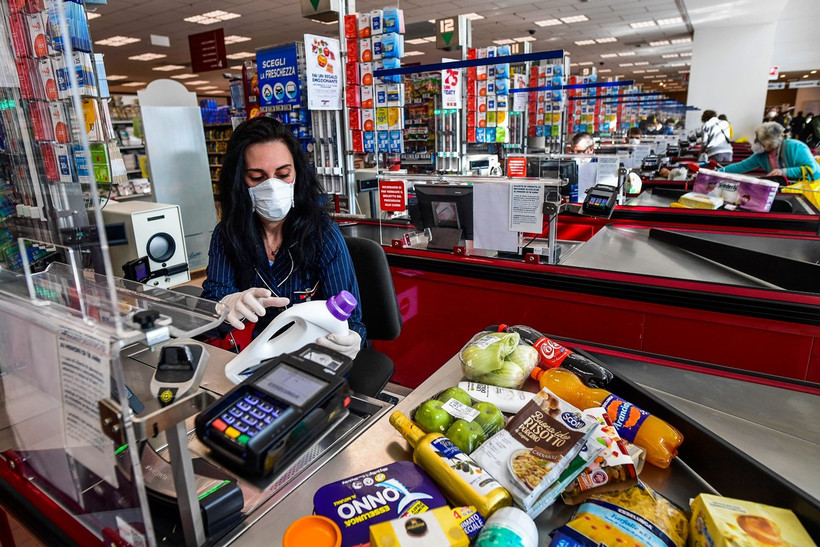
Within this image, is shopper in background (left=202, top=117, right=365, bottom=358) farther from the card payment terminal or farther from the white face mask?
the card payment terminal

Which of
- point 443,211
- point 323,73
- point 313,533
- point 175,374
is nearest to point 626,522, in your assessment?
point 313,533

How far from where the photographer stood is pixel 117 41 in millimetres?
12477

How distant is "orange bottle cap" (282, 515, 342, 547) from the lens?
80 centimetres

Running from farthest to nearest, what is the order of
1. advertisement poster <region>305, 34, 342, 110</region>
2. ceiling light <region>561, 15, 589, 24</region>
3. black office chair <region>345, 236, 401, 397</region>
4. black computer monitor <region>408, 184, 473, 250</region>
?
ceiling light <region>561, 15, 589, 24</region>, advertisement poster <region>305, 34, 342, 110</region>, black computer monitor <region>408, 184, 473, 250</region>, black office chair <region>345, 236, 401, 397</region>

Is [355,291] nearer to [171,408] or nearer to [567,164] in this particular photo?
[171,408]

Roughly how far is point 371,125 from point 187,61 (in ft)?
46.5

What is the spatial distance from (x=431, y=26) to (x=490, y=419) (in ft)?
25.8

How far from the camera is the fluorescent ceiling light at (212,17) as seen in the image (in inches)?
408


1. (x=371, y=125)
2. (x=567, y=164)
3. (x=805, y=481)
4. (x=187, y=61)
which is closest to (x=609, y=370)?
(x=805, y=481)

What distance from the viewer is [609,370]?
141 centimetres

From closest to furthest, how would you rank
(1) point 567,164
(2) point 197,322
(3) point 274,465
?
1. (3) point 274,465
2. (2) point 197,322
3. (1) point 567,164

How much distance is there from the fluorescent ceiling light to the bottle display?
11507 millimetres

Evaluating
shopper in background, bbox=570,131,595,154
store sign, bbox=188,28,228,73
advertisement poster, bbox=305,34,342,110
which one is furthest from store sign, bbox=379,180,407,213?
store sign, bbox=188,28,228,73

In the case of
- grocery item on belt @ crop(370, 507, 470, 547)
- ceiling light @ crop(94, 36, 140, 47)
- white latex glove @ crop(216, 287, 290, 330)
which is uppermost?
ceiling light @ crop(94, 36, 140, 47)
